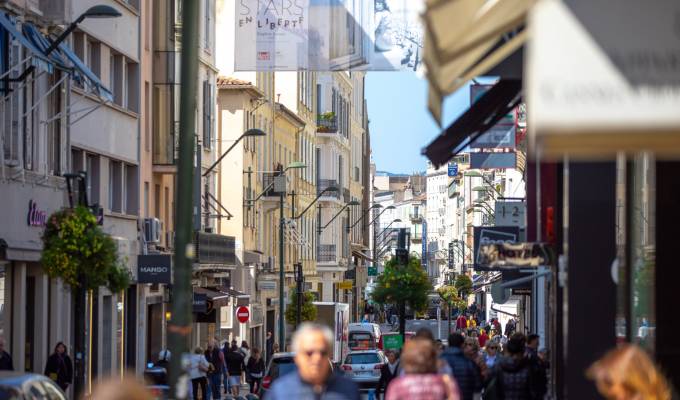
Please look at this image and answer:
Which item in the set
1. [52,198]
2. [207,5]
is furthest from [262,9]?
[207,5]

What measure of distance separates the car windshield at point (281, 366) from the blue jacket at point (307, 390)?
1966 centimetres

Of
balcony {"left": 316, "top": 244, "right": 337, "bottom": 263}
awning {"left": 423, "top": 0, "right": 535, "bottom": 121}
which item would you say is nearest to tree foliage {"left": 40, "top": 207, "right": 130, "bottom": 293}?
awning {"left": 423, "top": 0, "right": 535, "bottom": 121}

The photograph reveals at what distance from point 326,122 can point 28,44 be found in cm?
5966

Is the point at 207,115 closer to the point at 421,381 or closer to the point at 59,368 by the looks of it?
the point at 59,368

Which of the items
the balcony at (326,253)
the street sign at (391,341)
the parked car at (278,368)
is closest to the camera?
the parked car at (278,368)

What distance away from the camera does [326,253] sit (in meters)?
86.1

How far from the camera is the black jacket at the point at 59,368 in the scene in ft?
97.2

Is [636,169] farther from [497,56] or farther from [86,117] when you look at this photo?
[86,117]

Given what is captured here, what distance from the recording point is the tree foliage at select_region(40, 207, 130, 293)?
81.9 ft

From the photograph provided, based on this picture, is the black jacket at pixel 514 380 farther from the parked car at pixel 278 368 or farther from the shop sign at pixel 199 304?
the shop sign at pixel 199 304

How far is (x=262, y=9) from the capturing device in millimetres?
26578

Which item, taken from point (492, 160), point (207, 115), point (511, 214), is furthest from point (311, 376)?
point (207, 115)

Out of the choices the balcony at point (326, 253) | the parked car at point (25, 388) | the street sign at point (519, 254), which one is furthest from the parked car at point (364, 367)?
the balcony at point (326, 253)

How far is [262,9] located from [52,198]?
28.6ft
